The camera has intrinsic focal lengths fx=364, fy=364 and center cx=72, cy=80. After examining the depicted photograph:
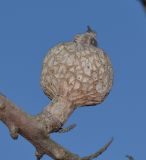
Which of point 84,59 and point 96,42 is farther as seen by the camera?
point 96,42

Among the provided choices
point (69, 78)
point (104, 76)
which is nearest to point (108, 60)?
point (104, 76)

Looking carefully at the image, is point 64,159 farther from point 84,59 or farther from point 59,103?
point 84,59

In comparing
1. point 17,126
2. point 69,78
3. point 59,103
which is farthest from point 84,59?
point 17,126

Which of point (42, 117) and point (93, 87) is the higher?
point (93, 87)

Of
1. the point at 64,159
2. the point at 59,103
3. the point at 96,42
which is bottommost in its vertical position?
the point at 64,159

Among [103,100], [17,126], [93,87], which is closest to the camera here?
[17,126]

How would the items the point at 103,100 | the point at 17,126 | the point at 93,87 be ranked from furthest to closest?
the point at 103,100 < the point at 93,87 < the point at 17,126

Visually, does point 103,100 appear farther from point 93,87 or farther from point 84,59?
point 84,59
